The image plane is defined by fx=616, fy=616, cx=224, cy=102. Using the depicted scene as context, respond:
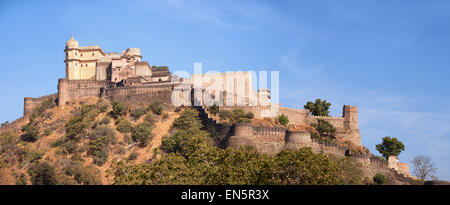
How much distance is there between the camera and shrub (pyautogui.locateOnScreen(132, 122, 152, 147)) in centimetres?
6888

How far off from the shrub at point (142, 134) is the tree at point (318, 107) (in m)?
21.9

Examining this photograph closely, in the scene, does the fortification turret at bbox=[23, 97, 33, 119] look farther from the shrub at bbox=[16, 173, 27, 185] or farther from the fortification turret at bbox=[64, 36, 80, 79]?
the shrub at bbox=[16, 173, 27, 185]

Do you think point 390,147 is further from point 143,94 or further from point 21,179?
point 21,179

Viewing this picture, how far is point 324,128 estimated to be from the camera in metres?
73.8

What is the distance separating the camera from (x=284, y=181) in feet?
119

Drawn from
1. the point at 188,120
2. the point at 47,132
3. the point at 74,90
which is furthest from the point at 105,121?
the point at 188,120

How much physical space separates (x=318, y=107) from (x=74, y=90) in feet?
104

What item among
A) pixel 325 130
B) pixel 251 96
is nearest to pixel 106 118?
pixel 251 96

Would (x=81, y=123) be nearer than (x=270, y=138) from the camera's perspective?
No

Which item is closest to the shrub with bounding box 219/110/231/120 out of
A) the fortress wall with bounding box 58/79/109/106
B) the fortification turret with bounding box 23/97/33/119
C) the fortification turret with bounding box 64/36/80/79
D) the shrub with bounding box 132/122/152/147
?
the shrub with bounding box 132/122/152/147

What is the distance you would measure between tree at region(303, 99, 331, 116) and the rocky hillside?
60.5ft
